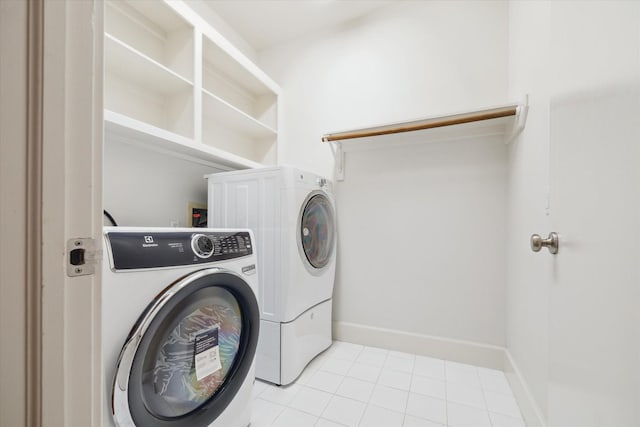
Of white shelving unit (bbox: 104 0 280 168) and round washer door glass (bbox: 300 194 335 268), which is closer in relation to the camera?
white shelving unit (bbox: 104 0 280 168)

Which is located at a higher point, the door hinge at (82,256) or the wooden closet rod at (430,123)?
the wooden closet rod at (430,123)

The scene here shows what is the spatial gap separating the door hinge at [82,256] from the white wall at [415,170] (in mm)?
1809

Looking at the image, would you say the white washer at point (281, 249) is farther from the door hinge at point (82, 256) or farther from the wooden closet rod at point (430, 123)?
the door hinge at point (82, 256)

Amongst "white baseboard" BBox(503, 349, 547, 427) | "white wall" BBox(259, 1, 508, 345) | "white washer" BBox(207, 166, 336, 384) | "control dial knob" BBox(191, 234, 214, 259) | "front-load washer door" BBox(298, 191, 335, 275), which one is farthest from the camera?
"white wall" BBox(259, 1, 508, 345)

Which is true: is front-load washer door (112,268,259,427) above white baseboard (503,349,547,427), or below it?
above

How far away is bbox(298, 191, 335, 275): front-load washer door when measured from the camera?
5.40 ft

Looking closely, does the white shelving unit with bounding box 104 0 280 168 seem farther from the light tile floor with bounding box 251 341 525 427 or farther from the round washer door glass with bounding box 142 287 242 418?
the light tile floor with bounding box 251 341 525 427

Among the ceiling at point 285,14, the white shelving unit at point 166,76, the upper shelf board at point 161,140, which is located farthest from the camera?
the ceiling at point 285,14

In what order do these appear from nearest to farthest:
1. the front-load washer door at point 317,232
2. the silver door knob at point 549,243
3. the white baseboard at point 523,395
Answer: the silver door knob at point 549,243
the white baseboard at point 523,395
the front-load washer door at point 317,232

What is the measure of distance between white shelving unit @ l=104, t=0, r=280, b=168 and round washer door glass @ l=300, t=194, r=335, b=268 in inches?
26.0

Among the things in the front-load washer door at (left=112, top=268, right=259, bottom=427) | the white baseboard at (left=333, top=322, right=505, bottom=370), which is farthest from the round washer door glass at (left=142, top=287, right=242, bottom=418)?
the white baseboard at (left=333, top=322, right=505, bottom=370)

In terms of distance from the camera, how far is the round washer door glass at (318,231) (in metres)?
1.67

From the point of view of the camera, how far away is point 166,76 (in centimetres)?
148

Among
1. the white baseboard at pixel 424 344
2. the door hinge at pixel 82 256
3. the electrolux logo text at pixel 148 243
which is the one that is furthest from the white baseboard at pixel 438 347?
A: the door hinge at pixel 82 256
